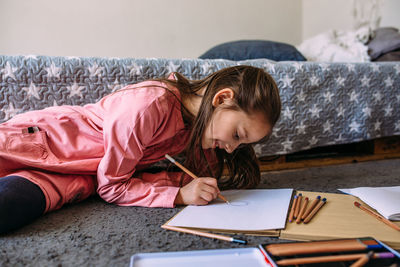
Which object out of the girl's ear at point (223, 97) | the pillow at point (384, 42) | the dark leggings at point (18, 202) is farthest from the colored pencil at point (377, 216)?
the pillow at point (384, 42)

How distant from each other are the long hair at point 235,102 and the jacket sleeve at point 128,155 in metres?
0.10

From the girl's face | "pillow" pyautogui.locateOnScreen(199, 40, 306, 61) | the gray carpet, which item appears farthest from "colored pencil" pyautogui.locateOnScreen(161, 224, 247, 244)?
"pillow" pyautogui.locateOnScreen(199, 40, 306, 61)

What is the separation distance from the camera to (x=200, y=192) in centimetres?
70

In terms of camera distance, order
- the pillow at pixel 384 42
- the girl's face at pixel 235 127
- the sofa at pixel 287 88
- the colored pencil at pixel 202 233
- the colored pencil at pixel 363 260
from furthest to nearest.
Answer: the pillow at pixel 384 42
the sofa at pixel 287 88
the girl's face at pixel 235 127
the colored pencil at pixel 202 233
the colored pencil at pixel 363 260

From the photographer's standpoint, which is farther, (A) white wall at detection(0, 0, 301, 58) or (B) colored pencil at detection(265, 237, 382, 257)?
(A) white wall at detection(0, 0, 301, 58)

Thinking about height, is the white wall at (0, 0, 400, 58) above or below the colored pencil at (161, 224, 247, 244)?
above

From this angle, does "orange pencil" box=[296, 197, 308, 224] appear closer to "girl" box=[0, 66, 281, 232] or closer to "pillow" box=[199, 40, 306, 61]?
"girl" box=[0, 66, 281, 232]

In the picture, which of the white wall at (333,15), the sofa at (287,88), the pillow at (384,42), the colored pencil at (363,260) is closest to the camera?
the colored pencil at (363,260)

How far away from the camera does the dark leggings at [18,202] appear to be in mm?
581

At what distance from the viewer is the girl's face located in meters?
0.69

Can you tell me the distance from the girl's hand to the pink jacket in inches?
1.4

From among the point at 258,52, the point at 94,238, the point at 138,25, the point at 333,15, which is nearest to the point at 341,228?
the point at 94,238

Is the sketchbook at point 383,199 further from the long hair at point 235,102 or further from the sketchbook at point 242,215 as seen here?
the long hair at point 235,102

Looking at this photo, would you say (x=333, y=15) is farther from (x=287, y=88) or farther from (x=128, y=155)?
(x=128, y=155)
